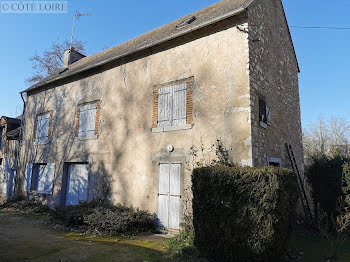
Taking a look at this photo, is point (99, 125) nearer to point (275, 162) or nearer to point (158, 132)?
point (158, 132)

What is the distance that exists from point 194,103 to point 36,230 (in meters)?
5.62

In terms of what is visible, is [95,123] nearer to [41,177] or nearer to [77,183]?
[77,183]

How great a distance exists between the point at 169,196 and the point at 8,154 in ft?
37.4

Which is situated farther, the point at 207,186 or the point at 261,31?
the point at 261,31

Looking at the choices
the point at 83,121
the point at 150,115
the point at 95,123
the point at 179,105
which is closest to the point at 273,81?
the point at 179,105

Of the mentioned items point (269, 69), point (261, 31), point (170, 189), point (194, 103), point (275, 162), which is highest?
point (261, 31)

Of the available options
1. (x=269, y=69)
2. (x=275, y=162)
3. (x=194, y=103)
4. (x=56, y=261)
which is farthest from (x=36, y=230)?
(x=269, y=69)

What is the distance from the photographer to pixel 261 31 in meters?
6.93

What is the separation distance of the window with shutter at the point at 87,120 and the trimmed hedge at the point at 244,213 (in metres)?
5.63

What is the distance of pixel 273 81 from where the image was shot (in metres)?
7.33

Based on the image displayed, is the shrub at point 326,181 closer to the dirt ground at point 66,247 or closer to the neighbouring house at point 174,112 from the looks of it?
the neighbouring house at point 174,112

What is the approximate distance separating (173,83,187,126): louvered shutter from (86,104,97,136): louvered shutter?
11.6ft

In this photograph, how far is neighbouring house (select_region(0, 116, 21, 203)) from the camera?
1236 cm

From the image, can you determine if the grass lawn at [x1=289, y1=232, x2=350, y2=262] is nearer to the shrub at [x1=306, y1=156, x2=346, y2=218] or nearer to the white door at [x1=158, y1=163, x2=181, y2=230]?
the shrub at [x1=306, y1=156, x2=346, y2=218]
